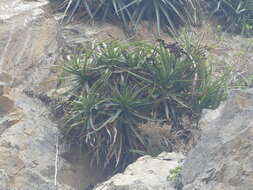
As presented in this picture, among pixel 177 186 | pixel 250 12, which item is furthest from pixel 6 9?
pixel 177 186

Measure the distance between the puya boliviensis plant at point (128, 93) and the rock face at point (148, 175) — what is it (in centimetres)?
102

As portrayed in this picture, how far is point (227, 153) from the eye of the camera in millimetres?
5145

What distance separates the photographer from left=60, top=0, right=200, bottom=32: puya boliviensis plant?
10522 mm

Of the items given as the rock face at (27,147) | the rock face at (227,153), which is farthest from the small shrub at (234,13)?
the rock face at (227,153)

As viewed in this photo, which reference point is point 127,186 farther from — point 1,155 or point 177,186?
point 1,155

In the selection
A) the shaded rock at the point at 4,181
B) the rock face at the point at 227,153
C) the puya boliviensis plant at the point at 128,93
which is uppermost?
the rock face at the point at 227,153

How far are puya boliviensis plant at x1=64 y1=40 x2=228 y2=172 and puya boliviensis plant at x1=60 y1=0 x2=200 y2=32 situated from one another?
7.02 ft

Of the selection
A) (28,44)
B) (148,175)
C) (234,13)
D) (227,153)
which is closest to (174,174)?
(148,175)

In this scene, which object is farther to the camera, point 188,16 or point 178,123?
point 188,16

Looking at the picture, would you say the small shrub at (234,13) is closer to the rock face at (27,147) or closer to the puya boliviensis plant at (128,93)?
the puya boliviensis plant at (128,93)

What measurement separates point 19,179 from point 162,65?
91.2 inches

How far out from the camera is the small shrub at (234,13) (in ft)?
38.9

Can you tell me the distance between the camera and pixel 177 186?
5.78 m

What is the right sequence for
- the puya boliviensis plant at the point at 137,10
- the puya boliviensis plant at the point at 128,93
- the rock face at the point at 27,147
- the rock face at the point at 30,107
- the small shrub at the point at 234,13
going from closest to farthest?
the rock face at the point at 27,147
the rock face at the point at 30,107
the puya boliviensis plant at the point at 128,93
the puya boliviensis plant at the point at 137,10
the small shrub at the point at 234,13
